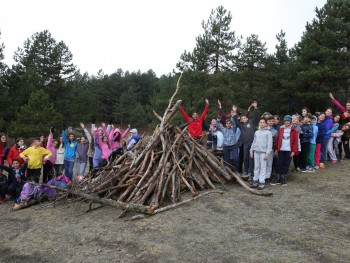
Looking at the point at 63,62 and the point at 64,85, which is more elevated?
the point at 63,62

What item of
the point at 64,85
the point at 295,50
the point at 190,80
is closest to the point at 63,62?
the point at 64,85

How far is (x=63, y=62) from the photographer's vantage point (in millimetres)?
27875

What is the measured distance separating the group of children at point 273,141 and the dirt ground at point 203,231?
0.79 metres

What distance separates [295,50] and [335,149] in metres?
13.0

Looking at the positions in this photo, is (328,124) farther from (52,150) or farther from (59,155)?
(52,150)

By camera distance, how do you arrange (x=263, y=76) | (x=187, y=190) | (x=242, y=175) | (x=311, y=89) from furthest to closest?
(x=263, y=76) < (x=311, y=89) < (x=242, y=175) < (x=187, y=190)

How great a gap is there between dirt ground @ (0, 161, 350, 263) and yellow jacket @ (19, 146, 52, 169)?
1.39 m

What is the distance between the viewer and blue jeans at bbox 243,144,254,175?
7882mm

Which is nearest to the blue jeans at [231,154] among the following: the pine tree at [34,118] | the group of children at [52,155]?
the group of children at [52,155]

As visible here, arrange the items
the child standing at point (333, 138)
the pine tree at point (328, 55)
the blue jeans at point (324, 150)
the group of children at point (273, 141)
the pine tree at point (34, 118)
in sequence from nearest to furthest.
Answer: the group of children at point (273, 141), the child standing at point (333, 138), the blue jeans at point (324, 150), the pine tree at point (328, 55), the pine tree at point (34, 118)

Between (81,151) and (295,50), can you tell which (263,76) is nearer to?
(295,50)

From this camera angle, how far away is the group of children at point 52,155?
316 inches

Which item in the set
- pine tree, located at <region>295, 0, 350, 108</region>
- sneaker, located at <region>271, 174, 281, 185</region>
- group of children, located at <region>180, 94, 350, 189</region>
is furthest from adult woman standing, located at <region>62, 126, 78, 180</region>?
pine tree, located at <region>295, 0, 350, 108</region>

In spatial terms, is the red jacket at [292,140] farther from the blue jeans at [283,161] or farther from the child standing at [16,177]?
the child standing at [16,177]
